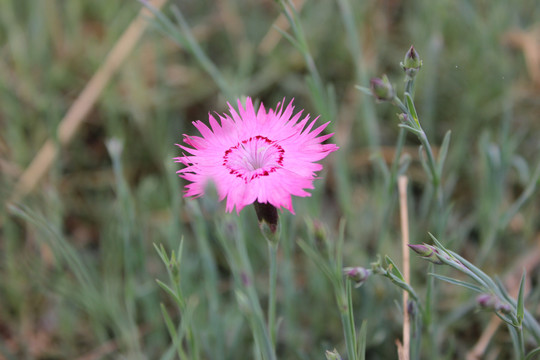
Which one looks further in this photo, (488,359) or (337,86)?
(337,86)

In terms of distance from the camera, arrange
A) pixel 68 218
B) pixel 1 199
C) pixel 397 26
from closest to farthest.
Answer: pixel 1 199
pixel 68 218
pixel 397 26

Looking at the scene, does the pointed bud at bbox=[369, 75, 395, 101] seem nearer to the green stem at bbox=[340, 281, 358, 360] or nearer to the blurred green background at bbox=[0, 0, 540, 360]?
the green stem at bbox=[340, 281, 358, 360]

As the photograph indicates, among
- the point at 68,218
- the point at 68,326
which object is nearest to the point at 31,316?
the point at 68,326

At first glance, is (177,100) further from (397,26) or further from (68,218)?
(397,26)

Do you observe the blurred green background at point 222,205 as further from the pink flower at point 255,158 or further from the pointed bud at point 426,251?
the pointed bud at point 426,251

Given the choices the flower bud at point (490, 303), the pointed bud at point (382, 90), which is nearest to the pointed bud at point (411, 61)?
the pointed bud at point (382, 90)

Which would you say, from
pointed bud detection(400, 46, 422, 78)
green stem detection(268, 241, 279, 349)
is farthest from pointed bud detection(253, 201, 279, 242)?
pointed bud detection(400, 46, 422, 78)
